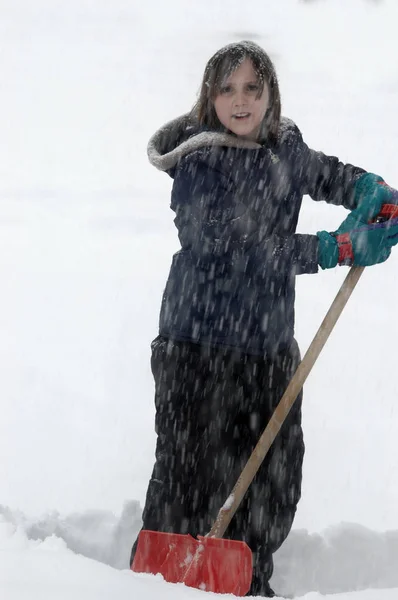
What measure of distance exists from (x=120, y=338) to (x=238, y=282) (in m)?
2.35

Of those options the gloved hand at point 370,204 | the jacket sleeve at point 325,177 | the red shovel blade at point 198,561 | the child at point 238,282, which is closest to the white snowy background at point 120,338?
the red shovel blade at point 198,561

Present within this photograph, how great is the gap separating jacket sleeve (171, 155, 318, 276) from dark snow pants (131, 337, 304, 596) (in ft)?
1.17

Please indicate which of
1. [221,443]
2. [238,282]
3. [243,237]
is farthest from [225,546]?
[243,237]

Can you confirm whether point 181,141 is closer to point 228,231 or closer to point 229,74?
point 229,74

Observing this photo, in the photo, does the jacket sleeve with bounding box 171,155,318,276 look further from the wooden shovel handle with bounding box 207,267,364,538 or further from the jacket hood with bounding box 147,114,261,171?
the wooden shovel handle with bounding box 207,267,364,538

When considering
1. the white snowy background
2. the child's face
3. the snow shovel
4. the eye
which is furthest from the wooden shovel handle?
the eye

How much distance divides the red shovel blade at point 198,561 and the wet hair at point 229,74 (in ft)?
4.13

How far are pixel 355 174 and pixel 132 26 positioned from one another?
12835 millimetres

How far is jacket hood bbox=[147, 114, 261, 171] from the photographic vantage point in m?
2.29

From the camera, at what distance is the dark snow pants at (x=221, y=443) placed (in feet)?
8.32

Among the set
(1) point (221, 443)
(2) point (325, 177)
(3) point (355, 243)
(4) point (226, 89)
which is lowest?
(1) point (221, 443)

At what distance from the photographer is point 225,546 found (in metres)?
2.37

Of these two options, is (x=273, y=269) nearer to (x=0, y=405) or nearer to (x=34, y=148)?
(x=0, y=405)

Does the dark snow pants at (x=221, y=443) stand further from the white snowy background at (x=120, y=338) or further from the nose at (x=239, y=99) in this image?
the nose at (x=239, y=99)
